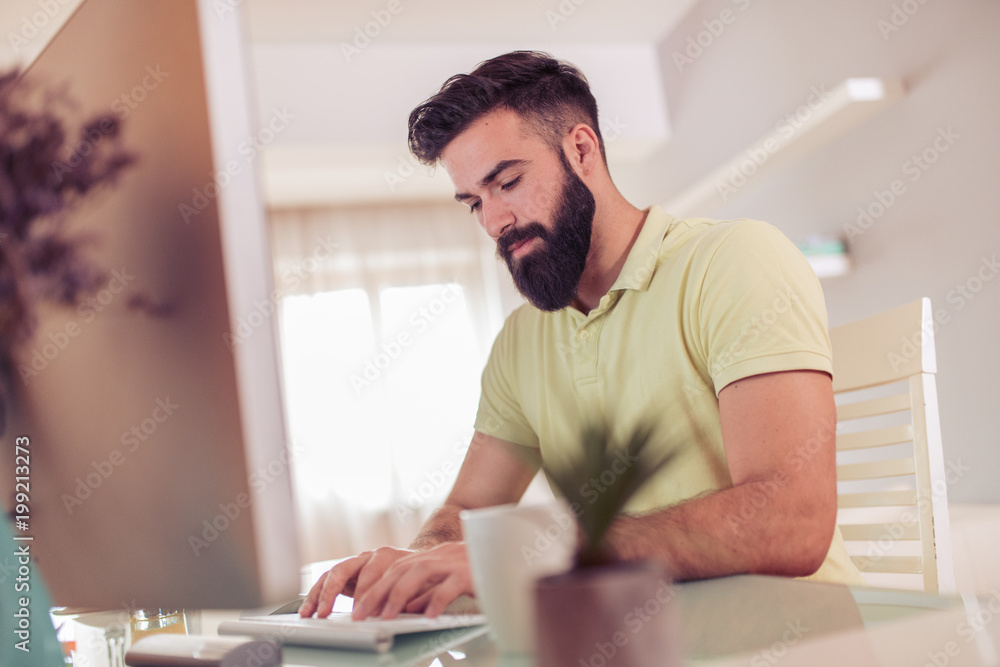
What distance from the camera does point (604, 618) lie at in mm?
291

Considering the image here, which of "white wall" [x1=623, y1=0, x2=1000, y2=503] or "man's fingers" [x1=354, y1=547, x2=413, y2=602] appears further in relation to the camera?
"white wall" [x1=623, y1=0, x2=1000, y2=503]

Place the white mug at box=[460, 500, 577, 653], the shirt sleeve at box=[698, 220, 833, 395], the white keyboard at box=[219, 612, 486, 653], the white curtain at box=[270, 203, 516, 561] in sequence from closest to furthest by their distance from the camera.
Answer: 1. the white mug at box=[460, 500, 577, 653]
2. the white keyboard at box=[219, 612, 486, 653]
3. the shirt sleeve at box=[698, 220, 833, 395]
4. the white curtain at box=[270, 203, 516, 561]

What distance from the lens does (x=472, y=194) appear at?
1320 mm

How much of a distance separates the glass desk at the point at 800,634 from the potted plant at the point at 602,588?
0.15m

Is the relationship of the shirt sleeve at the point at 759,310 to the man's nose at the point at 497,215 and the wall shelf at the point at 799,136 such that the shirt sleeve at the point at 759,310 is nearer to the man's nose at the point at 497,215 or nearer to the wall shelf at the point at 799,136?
the man's nose at the point at 497,215

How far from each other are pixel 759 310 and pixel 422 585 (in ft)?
1.66

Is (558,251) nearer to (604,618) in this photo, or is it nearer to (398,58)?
(604,618)

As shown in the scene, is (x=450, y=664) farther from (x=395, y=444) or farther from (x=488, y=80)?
(x=395, y=444)

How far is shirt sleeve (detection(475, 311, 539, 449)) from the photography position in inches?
52.1

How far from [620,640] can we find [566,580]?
0.03 meters

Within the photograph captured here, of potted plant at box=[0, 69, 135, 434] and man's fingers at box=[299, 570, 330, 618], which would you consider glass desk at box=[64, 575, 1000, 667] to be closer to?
man's fingers at box=[299, 570, 330, 618]

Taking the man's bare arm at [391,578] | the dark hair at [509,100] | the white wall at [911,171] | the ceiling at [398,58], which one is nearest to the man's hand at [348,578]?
the man's bare arm at [391,578]

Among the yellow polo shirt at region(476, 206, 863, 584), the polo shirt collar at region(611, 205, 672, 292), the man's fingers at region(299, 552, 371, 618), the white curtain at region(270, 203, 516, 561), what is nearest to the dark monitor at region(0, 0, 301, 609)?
the man's fingers at region(299, 552, 371, 618)

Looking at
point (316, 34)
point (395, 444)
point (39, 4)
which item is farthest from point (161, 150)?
point (395, 444)
